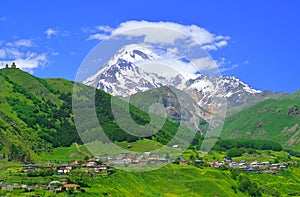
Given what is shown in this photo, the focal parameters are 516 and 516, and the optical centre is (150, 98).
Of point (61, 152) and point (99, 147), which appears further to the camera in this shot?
point (61, 152)

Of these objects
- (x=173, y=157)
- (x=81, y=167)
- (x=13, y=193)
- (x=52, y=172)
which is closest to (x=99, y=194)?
(x=13, y=193)

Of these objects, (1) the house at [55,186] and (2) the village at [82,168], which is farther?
(2) the village at [82,168]

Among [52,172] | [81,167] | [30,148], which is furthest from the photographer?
[30,148]

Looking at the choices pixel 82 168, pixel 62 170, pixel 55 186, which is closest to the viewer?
pixel 55 186

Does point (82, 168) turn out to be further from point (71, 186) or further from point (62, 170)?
point (71, 186)

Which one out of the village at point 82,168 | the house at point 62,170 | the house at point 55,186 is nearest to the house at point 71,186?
the village at point 82,168

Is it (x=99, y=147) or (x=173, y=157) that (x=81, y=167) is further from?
(x=173, y=157)

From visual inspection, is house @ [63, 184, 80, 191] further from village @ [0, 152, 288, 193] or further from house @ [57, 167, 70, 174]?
house @ [57, 167, 70, 174]

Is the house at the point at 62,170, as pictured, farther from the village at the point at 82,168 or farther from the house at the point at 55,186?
the house at the point at 55,186

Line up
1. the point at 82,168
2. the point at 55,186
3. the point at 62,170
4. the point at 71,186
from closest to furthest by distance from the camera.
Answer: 1. the point at 55,186
2. the point at 71,186
3. the point at 62,170
4. the point at 82,168

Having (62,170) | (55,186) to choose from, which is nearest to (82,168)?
(62,170)

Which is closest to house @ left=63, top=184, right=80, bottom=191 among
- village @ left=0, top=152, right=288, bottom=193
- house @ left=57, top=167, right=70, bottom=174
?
village @ left=0, top=152, right=288, bottom=193
